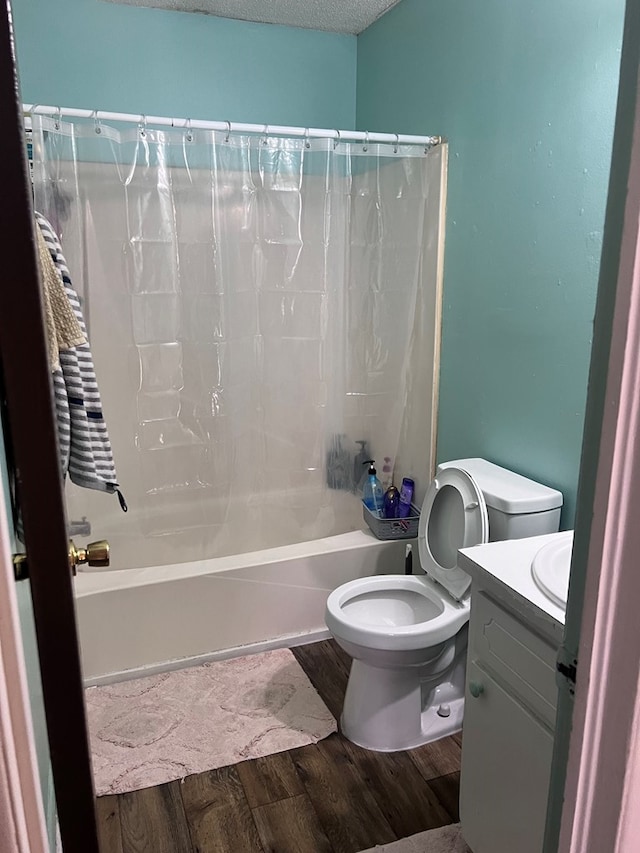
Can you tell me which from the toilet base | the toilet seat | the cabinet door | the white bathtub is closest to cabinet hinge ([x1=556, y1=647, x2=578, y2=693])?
the cabinet door

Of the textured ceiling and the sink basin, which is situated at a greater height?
the textured ceiling

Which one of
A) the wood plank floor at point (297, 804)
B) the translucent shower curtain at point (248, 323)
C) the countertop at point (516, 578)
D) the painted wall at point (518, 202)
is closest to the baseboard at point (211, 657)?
the translucent shower curtain at point (248, 323)

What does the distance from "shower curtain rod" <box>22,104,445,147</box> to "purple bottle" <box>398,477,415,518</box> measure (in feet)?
4.30

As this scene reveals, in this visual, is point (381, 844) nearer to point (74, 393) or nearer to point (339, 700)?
point (339, 700)

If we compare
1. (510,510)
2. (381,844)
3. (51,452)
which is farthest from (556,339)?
(51,452)

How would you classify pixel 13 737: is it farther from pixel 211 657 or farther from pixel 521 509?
pixel 211 657

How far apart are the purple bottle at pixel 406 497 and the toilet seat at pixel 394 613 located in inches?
19.1

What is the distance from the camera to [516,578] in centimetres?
136

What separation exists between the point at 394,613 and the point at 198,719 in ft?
2.34

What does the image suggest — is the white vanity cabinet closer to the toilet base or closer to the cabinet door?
the cabinet door

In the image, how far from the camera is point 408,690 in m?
1.97

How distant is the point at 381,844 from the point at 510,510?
3.06ft

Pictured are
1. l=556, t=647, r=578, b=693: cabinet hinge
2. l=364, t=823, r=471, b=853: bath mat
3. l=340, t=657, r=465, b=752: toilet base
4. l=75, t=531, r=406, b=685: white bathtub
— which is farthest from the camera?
l=75, t=531, r=406, b=685: white bathtub

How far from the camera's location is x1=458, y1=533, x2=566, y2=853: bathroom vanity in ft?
4.13
